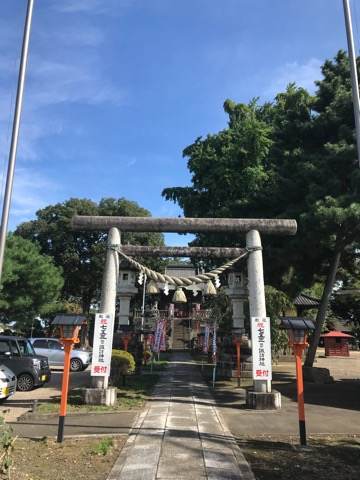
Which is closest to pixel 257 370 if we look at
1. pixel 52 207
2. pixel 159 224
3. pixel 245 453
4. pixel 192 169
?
pixel 245 453

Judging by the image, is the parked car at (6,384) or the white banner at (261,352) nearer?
the white banner at (261,352)

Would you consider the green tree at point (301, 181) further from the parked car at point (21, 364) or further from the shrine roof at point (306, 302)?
the shrine roof at point (306, 302)

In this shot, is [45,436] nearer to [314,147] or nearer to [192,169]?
[314,147]

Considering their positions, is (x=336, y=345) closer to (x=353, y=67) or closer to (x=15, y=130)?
(x=353, y=67)

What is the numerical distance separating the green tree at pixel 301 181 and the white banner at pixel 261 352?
15.6 feet

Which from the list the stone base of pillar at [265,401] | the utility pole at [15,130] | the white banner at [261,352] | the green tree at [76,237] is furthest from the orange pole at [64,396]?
the green tree at [76,237]

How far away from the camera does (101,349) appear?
11070 millimetres

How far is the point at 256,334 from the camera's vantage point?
11008 mm

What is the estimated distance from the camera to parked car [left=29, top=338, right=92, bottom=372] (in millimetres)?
21969

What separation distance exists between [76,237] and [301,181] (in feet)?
81.6

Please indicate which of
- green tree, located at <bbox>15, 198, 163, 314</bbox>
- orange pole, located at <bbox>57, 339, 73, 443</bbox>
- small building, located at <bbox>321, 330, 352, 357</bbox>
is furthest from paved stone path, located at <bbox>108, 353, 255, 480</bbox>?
small building, located at <bbox>321, 330, 352, 357</bbox>

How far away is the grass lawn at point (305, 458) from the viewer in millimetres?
6113

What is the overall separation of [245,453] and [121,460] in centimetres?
203

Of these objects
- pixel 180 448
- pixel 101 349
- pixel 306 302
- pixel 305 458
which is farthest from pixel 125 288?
pixel 306 302
